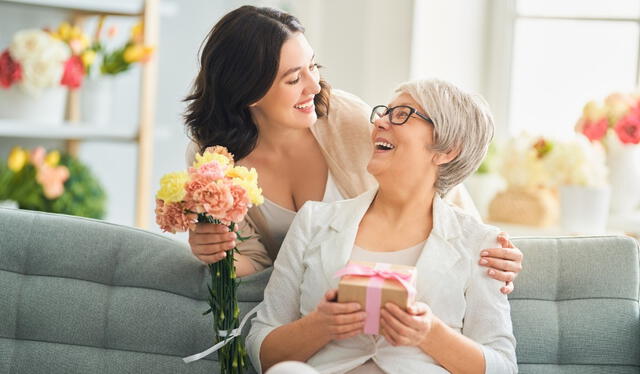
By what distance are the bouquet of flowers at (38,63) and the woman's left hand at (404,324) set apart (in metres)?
1.99

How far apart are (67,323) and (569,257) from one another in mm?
1300

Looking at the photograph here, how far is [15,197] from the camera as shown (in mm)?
3262

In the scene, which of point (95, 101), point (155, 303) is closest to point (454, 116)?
point (155, 303)

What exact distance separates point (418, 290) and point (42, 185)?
1830mm

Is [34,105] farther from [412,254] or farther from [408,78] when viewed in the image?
[412,254]

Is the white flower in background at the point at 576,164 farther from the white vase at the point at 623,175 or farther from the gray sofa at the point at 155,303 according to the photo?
the gray sofa at the point at 155,303

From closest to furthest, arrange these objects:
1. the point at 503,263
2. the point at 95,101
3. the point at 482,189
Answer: the point at 503,263, the point at 95,101, the point at 482,189

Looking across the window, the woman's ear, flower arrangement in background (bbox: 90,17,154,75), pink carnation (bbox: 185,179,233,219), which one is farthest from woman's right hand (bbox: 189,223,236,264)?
the window

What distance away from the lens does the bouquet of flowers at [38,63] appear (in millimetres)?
3211

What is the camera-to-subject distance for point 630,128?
3.25 meters

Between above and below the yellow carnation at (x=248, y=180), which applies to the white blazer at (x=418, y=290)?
below

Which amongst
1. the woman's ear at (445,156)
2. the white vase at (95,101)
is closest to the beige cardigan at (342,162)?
the woman's ear at (445,156)

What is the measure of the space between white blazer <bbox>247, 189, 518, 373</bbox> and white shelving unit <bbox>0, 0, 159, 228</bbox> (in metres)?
1.70

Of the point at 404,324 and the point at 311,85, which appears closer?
the point at 404,324
